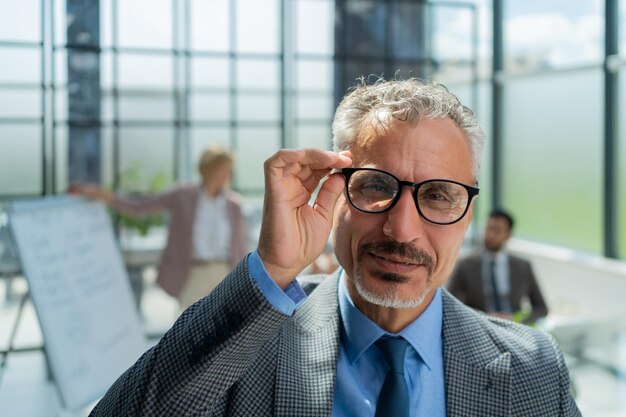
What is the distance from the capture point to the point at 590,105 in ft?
23.5

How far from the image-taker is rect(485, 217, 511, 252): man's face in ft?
15.5

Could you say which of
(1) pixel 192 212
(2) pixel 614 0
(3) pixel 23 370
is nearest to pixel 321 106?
(1) pixel 192 212

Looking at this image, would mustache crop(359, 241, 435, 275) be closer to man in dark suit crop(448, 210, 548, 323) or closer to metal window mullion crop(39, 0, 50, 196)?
man in dark suit crop(448, 210, 548, 323)

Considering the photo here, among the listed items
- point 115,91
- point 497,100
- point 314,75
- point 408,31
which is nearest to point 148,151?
point 115,91

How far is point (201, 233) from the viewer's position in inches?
199

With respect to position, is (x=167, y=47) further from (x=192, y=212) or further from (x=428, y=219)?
(x=428, y=219)

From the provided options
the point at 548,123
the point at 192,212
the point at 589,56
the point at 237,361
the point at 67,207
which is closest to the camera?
the point at 237,361

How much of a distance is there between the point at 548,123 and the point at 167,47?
4582 millimetres

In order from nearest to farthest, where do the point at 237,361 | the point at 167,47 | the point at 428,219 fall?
the point at 237,361
the point at 428,219
the point at 167,47

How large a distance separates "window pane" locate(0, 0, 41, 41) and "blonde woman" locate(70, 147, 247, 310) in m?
Answer: 1.84

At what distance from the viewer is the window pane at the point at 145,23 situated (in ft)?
19.9

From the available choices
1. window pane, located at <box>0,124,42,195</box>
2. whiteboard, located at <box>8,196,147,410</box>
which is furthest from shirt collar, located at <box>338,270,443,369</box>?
window pane, located at <box>0,124,42,195</box>

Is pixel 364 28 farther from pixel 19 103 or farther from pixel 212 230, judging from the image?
pixel 19 103

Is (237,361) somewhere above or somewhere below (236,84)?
below
